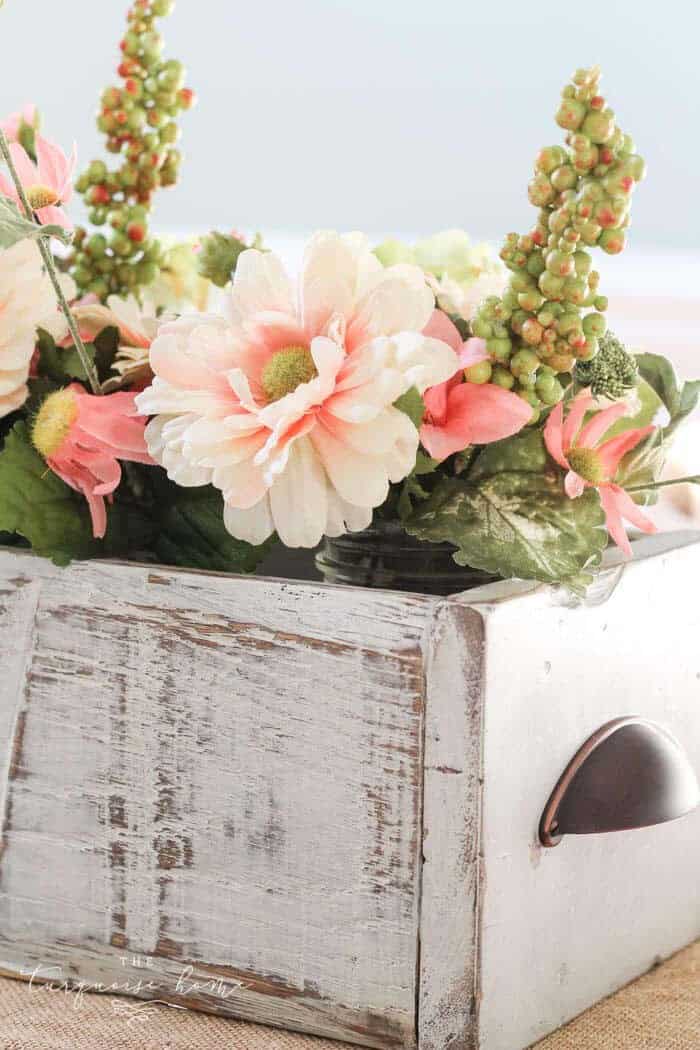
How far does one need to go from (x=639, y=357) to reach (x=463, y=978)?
34 cm

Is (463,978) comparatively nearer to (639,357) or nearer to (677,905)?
(677,905)

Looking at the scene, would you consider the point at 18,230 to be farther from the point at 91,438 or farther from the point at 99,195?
the point at 99,195

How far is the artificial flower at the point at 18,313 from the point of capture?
1.98ft

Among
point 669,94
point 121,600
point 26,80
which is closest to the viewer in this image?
point 121,600

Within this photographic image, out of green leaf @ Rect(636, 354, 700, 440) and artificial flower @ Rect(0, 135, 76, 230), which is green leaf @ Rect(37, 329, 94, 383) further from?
green leaf @ Rect(636, 354, 700, 440)

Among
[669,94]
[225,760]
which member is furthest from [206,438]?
[669,94]

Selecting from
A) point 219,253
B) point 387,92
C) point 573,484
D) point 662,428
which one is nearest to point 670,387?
point 662,428

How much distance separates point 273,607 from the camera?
0.56 m

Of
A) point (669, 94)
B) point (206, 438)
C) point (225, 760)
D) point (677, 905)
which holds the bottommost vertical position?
point (677, 905)

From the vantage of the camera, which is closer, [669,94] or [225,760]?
[225,760]

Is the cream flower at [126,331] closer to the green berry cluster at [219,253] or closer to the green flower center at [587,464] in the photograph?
the green berry cluster at [219,253]

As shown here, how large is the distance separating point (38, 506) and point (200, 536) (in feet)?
0.27

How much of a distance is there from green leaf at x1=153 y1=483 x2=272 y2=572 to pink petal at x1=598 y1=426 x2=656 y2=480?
17cm

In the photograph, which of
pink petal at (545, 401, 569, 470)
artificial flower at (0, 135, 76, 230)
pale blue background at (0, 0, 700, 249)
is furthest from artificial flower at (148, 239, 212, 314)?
pale blue background at (0, 0, 700, 249)
